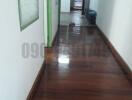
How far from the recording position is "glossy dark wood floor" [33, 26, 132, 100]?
7.49 feet

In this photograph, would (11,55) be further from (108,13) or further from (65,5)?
(65,5)

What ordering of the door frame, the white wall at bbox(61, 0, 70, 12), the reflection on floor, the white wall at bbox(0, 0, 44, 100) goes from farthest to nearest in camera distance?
1. the white wall at bbox(61, 0, 70, 12)
2. the reflection on floor
3. the door frame
4. the white wall at bbox(0, 0, 44, 100)

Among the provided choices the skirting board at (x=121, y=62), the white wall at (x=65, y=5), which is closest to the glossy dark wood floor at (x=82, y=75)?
the skirting board at (x=121, y=62)

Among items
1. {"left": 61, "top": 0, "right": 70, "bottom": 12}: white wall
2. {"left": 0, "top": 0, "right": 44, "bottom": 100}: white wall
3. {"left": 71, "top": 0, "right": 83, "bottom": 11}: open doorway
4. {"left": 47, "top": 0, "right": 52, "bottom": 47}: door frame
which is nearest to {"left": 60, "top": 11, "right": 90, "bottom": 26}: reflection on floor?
{"left": 61, "top": 0, "right": 70, "bottom": 12}: white wall

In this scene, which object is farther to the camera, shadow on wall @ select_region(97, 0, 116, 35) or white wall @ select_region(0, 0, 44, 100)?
shadow on wall @ select_region(97, 0, 116, 35)

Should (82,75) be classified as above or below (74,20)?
below

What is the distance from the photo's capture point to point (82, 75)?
2793 mm

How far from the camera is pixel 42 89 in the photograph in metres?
2.37

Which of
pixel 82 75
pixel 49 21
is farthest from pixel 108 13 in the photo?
pixel 82 75

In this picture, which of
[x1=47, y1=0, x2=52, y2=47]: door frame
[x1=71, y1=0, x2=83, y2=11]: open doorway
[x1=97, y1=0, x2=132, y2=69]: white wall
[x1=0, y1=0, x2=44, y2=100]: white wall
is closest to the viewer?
[x1=0, y1=0, x2=44, y2=100]: white wall

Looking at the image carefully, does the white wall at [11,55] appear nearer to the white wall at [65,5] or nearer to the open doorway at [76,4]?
the white wall at [65,5]

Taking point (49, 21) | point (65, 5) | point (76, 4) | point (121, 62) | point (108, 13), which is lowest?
point (121, 62)

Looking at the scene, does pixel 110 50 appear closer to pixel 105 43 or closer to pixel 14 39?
pixel 105 43

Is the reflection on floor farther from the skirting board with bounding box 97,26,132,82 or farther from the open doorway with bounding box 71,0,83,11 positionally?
the open doorway with bounding box 71,0,83,11
